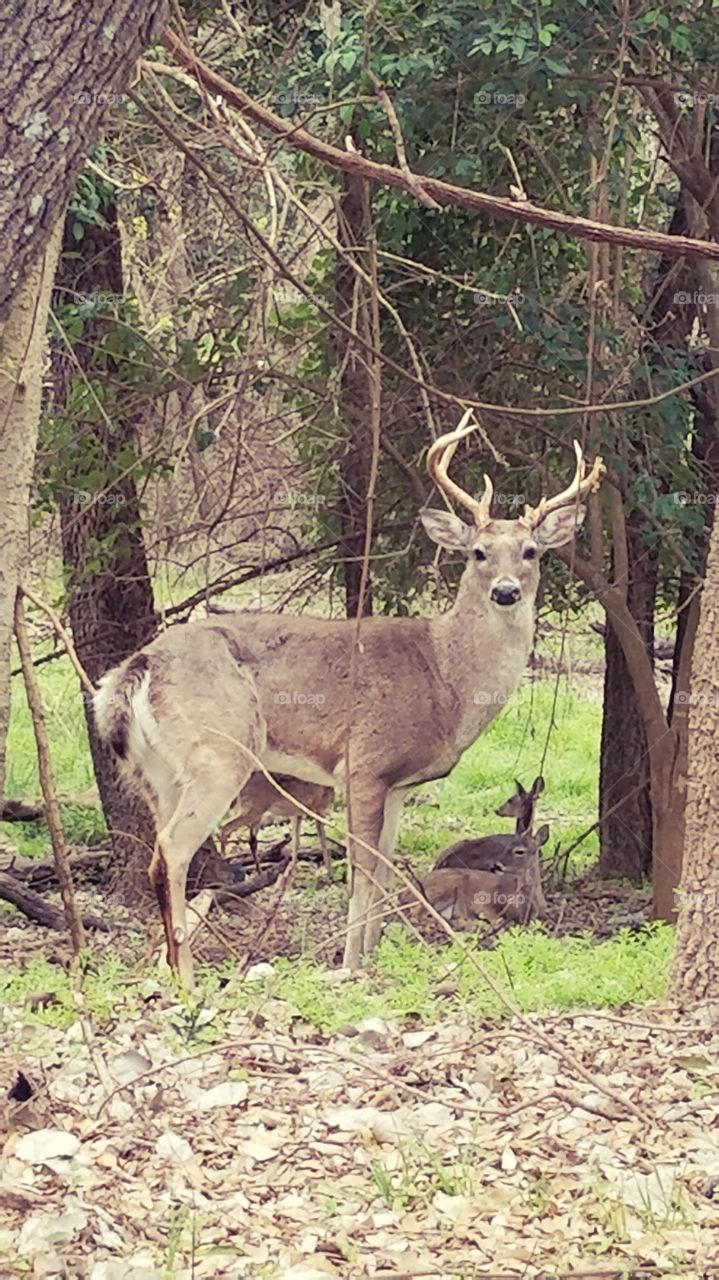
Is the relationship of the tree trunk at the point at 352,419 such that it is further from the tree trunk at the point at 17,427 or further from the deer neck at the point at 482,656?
the tree trunk at the point at 17,427

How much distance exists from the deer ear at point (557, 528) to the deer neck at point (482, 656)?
39 cm

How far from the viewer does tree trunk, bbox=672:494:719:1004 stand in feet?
18.0

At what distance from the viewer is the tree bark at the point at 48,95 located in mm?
3242

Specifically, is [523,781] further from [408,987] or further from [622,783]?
[408,987]

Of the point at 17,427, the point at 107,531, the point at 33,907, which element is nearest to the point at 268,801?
the point at 33,907

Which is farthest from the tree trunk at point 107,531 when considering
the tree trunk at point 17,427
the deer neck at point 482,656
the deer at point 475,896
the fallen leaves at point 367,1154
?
the tree trunk at point 17,427

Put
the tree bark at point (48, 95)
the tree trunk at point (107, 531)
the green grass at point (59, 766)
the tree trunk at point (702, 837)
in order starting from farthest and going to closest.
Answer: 1. the green grass at point (59, 766)
2. the tree trunk at point (107, 531)
3. the tree trunk at point (702, 837)
4. the tree bark at point (48, 95)

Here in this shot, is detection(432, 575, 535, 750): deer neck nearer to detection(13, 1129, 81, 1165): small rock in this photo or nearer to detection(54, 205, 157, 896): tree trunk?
detection(54, 205, 157, 896): tree trunk

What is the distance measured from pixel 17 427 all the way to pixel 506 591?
378cm

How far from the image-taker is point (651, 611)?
9.89 m

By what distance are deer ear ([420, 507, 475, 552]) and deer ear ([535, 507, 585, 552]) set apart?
→ 11.6 inches

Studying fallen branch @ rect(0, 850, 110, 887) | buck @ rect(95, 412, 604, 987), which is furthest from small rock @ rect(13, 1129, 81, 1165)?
fallen branch @ rect(0, 850, 110, 887)

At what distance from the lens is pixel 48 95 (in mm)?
3283

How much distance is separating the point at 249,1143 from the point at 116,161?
5426 millimetres
